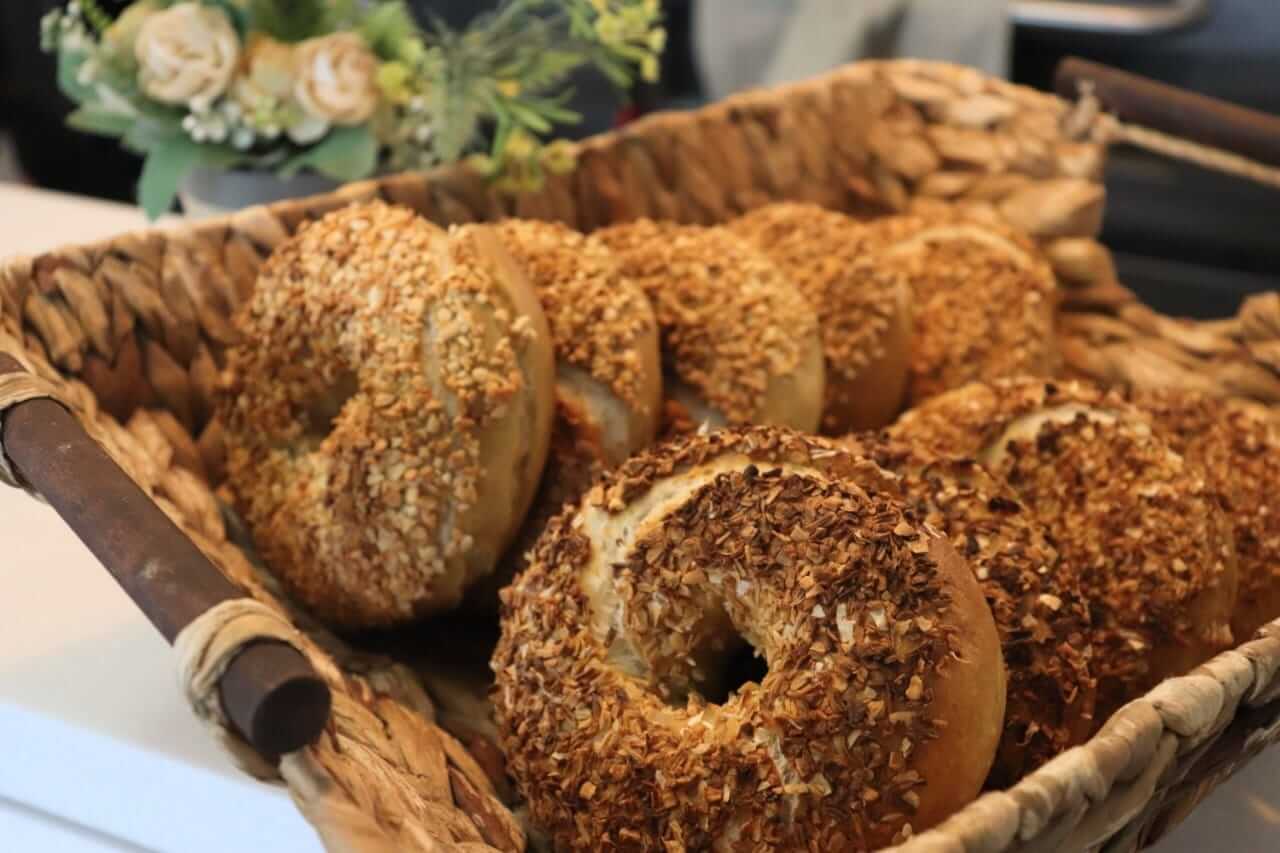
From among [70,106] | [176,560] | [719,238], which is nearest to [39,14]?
[70,106]

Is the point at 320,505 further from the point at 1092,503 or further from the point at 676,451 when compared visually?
the point at 1092,503

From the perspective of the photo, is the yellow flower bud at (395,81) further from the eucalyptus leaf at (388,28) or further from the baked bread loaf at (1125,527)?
the baked bread loaf at (1125,527)

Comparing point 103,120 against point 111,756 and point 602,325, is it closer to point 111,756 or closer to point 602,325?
point 602,325

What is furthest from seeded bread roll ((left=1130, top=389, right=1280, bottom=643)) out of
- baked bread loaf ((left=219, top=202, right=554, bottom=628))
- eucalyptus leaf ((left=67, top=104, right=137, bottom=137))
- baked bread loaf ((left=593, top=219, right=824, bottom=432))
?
eucalyptus leaf ((left=67, top=104, right=137, bottom=137))

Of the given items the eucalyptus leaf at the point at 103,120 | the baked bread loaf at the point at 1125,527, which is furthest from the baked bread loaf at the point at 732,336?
the eucalyptus leaf at the point at 103,120

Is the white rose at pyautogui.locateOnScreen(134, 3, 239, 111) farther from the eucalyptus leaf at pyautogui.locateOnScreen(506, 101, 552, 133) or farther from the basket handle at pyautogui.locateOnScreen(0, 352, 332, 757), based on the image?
the basket handle at pyautogui.locateOnScreen(0, 352, 332, 757)

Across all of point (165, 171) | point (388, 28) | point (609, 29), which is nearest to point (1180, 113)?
point (609, 29)
